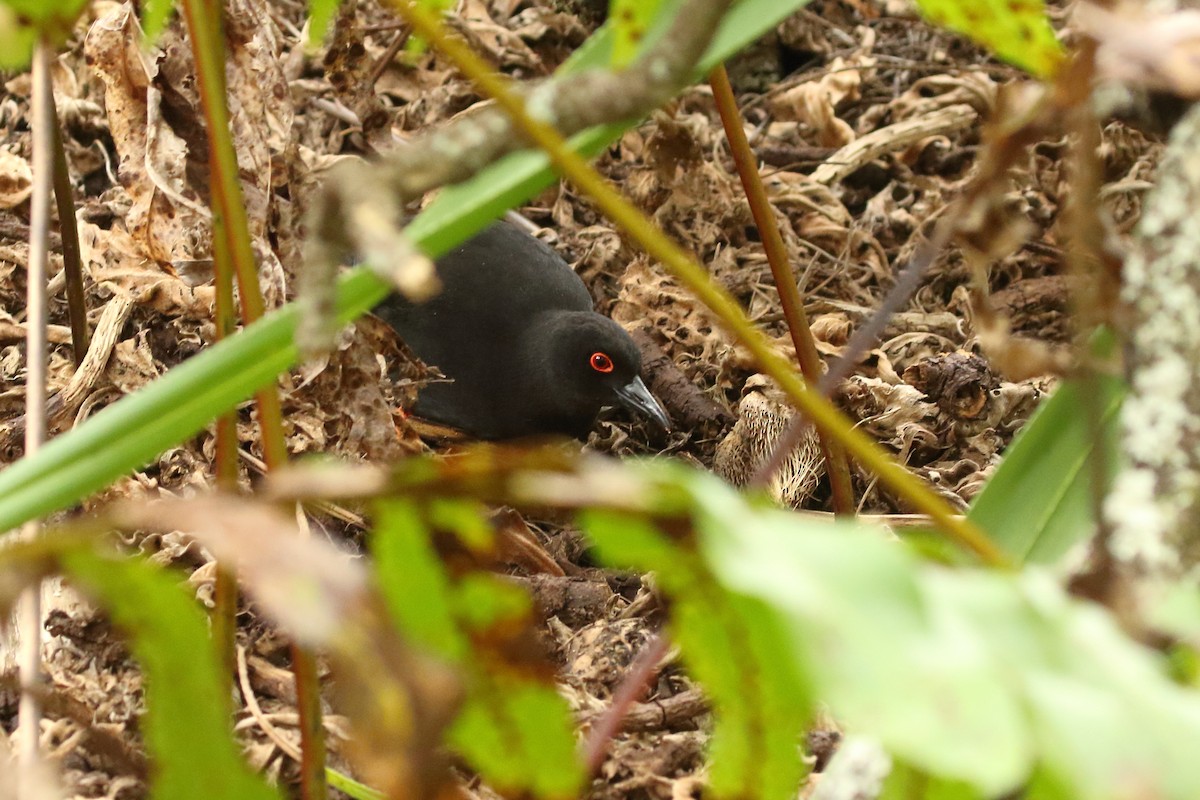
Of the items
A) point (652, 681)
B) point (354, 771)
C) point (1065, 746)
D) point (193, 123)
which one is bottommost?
point (652, 681)

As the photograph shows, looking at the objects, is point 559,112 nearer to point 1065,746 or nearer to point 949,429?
point 1065,746

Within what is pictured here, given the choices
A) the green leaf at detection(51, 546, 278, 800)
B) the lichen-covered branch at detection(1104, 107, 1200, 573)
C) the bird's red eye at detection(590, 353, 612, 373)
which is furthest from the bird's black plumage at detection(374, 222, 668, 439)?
the green leaf at detection(51, 546, 278, 800)

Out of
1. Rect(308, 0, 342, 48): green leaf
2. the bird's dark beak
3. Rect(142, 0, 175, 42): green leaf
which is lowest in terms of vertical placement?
the bird's dark beak

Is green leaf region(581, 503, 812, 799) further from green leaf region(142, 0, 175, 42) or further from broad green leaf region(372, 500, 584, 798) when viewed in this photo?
green leaf region(142, 0, 175, 42)

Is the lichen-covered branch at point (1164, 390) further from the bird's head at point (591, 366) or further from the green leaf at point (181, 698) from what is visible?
the bird's head at point (591, 366)

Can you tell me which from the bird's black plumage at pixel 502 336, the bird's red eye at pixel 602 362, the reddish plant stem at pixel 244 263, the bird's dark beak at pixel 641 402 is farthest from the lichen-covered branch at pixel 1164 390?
the bird's black plumage at pixel 502 336

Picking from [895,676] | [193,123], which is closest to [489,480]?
[895,676]

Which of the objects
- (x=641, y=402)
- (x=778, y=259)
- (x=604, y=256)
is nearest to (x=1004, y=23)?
(x=778, y=259)
